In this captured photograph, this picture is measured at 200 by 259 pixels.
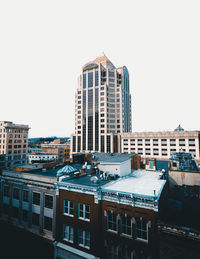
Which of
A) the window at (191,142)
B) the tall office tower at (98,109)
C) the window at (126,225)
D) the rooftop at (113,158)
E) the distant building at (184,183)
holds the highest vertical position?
the tall office tower at (98,109)

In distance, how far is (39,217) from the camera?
86.6 ft

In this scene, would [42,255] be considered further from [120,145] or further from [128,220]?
[120,145]

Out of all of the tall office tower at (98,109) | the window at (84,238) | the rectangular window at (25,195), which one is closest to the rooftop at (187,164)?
the window at (84,238)

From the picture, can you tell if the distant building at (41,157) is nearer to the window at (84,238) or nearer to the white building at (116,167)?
the white building at (116,167)

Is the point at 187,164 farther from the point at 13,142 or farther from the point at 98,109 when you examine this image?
the point at 13,142

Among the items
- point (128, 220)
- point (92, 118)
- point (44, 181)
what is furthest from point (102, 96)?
point (128, 220)

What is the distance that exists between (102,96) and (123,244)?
10846 centimetres

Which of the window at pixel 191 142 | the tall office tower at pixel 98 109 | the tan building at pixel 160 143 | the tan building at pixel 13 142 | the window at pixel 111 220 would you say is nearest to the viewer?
the window at pixel 111 220

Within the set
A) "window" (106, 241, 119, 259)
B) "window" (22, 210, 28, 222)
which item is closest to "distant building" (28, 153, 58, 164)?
"window" (22, 210, 28, 222)

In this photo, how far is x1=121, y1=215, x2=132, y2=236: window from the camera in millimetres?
18562

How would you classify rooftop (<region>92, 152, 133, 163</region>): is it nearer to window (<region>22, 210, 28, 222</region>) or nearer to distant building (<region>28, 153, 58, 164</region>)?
window (<region>22, 210, 28, 222</region>)

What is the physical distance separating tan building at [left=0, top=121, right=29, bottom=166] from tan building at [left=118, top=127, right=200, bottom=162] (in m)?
68.1

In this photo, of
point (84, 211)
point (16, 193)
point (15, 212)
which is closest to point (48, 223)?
point (84, 211)

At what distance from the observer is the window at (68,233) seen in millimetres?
22391
